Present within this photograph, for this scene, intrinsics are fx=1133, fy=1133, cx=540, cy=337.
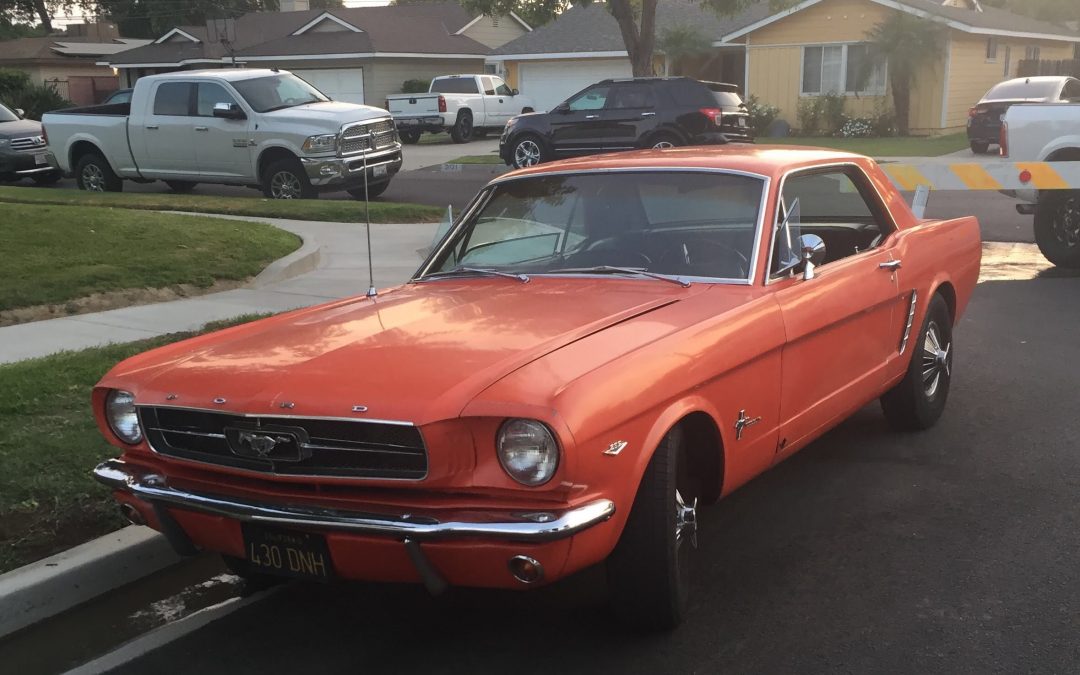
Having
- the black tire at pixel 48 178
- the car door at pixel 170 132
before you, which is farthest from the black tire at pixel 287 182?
the black tire at pixel 48 178

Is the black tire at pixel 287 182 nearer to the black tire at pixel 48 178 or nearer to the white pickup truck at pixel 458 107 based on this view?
the black tire at pixel 48 178

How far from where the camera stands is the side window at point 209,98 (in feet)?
54.9

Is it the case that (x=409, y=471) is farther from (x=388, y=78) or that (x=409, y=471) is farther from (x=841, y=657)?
(x=388, y=78)

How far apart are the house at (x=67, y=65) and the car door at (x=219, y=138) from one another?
3401 centimetres

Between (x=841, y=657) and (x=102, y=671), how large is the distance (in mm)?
2461

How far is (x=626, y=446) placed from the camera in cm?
343

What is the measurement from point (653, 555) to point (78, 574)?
7.43 feet

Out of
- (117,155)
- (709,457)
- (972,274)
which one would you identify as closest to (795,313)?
(709,457)

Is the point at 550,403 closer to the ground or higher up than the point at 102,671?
higher up

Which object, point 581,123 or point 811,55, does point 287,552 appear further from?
point 811,55

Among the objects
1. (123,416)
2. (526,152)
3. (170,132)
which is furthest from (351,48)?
(123,416)

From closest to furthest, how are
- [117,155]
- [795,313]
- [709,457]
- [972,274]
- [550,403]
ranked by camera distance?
[550,403] → [709,457] → [795,313] → [972,274] → [117,155]

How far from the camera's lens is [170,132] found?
1722 cm

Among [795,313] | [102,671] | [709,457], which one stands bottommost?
[102,671]
